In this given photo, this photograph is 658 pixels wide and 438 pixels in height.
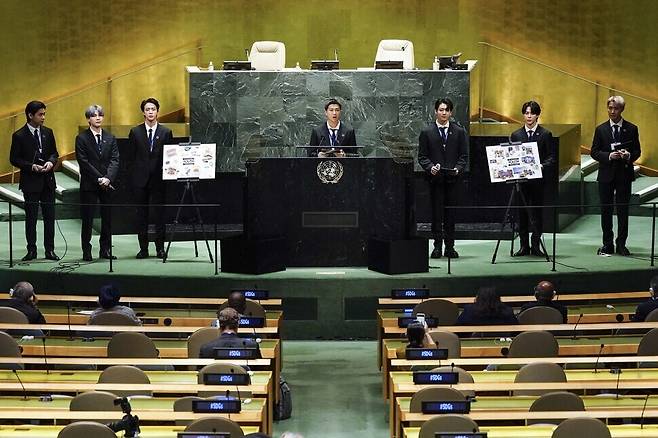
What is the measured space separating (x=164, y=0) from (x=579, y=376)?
12209 millimetres

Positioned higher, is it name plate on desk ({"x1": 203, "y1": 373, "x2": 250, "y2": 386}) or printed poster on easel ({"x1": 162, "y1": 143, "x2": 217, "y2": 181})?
printed poster on easel ({"x1": 162, "y1": 143, "x2": 217, "y2": 181})

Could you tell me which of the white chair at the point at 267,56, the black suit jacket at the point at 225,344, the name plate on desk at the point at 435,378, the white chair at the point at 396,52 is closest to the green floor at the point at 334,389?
the black suit jacket at the point at 225,344

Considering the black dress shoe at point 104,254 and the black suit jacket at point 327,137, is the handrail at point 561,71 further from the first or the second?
the black dress shoe at point 104,254

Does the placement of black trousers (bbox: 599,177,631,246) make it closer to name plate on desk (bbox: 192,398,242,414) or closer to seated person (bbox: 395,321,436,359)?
seated person (bbox: 395,321,436,359)

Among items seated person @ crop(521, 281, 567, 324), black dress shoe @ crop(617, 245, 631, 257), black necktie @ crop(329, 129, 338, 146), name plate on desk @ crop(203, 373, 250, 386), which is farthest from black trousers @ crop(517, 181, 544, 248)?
name plate on desk @ crop(203, 373, 250, 386)

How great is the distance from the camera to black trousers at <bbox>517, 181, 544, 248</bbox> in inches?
560

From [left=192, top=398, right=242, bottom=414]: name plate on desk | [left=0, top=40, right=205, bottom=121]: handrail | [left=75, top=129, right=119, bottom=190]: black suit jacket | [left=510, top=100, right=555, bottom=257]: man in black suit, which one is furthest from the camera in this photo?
[left=0, top=40, right=205, bottom=121]: handrail

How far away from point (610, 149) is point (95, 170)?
5516mm

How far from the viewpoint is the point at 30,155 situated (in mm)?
14016

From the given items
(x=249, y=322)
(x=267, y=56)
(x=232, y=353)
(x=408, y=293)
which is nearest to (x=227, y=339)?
(x=232, y=353)

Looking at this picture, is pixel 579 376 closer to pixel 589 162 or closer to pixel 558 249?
pixel 558 249

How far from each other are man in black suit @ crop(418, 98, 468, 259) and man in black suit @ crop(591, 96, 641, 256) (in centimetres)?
149

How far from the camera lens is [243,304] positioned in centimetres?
1093

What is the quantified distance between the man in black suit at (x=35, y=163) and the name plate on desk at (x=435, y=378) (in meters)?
6.28
